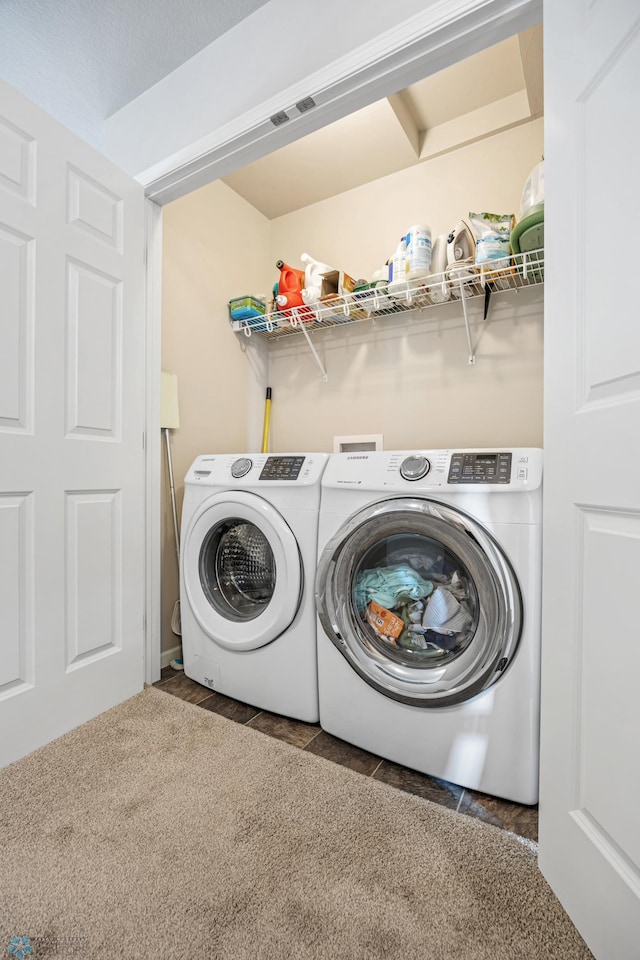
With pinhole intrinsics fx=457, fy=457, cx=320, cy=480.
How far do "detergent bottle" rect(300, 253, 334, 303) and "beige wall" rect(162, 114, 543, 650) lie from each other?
0.28 m

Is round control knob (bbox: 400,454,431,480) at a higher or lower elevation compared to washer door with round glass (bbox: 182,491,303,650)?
higher

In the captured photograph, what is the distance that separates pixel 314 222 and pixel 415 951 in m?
2.88

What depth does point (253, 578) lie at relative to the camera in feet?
5.79

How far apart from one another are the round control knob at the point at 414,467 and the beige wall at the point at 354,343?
31.6 inches

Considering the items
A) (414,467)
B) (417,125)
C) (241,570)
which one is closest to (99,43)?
(417,125)

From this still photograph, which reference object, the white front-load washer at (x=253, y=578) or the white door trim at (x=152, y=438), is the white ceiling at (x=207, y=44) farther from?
the white front-load washer at (x=253, y=578)

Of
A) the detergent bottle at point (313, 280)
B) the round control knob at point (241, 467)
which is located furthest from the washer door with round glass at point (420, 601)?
the detergent bottle at point (313, 280)

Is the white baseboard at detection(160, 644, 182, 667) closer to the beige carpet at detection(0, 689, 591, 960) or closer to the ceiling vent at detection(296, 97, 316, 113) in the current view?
the beige carpet at detection(0, 689, 591, 960)

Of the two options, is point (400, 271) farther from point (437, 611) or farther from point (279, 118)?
point (437, 611)

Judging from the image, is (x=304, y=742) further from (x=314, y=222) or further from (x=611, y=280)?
(x=314, y=222)

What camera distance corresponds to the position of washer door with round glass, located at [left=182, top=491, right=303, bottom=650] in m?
1.54

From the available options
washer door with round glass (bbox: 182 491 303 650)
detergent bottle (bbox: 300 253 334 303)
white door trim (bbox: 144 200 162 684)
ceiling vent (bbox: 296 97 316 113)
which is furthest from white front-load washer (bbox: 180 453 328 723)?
ceiling vent (bbox: 296 97 316 113)

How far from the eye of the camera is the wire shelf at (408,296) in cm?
175

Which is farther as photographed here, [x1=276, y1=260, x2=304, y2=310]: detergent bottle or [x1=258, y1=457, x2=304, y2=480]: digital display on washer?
[x1=276, y1=260, x2=304, y2=310]: detergent bottle
